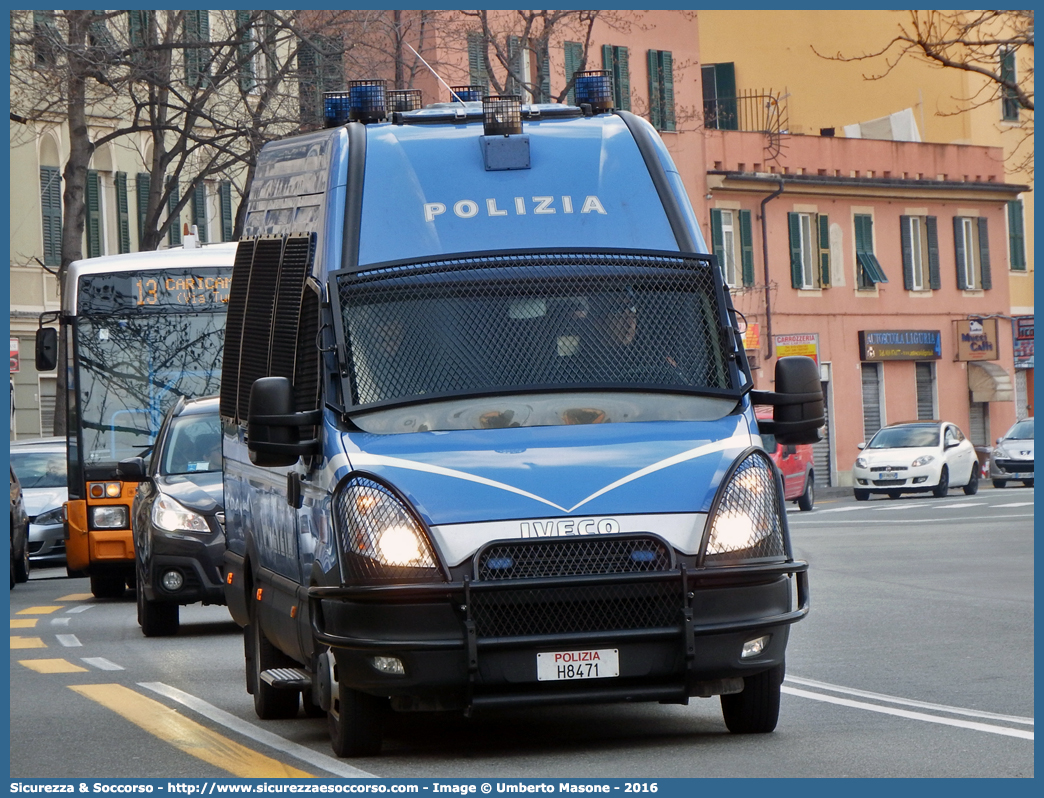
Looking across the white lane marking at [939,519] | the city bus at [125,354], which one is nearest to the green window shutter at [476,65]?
the white lane marking at [939,519]

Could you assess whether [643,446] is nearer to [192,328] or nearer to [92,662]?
[92,662]

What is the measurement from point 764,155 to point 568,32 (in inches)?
245

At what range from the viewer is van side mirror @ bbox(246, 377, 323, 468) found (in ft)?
30.3

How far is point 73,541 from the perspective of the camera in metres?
20.9

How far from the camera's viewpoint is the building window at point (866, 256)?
5725cm

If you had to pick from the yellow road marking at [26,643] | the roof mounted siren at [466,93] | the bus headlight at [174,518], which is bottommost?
the yellow road marking at [26,643]

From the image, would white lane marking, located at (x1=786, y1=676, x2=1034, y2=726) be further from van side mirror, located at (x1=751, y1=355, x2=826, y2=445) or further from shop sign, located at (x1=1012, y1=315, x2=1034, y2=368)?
shop sign, located at (x1=1012, y1=315, x2=1034, y2=368)

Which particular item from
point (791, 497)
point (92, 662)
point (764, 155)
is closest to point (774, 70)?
point (764, 155)

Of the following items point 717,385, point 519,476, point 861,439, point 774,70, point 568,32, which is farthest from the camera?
point 774,70

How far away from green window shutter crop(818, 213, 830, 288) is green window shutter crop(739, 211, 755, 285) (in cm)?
234

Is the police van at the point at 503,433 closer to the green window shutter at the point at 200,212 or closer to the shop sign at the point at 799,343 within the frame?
the green window shutter at the point at 200,212

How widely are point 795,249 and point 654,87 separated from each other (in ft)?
17.9

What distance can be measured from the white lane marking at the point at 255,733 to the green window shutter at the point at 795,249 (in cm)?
4405

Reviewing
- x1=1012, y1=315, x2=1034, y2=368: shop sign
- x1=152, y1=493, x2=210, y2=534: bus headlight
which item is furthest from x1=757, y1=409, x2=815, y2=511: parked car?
Answer: x1=152, y1=493, x2=210, y2=534: bus headlight
